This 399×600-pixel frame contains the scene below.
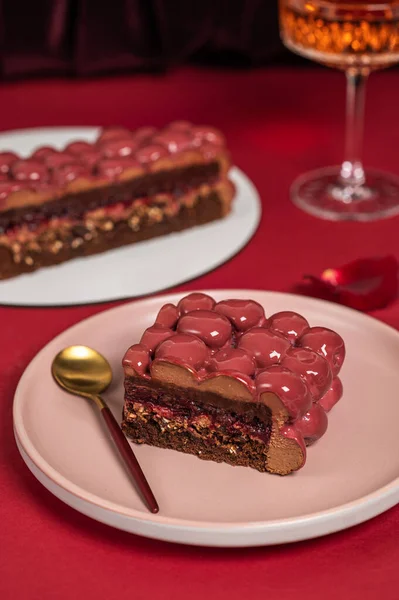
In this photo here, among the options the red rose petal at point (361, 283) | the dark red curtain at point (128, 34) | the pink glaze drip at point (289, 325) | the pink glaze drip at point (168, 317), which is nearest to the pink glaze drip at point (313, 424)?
the pink glaze drip at point (289, 325)

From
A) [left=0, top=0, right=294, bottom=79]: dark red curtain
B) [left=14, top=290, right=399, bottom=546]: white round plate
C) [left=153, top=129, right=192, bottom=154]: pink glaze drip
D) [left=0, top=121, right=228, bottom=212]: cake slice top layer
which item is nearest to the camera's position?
[left=14, top=290, right=399, bottom=546]: white round plate

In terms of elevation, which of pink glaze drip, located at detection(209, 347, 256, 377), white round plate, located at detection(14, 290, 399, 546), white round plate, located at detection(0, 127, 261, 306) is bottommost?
white round plate, located at detection(0, 127, 261, 306)

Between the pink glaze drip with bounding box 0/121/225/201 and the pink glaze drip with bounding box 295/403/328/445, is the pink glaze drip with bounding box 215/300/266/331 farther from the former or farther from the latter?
the pink glaze drip with bounding box 0/121/225/201

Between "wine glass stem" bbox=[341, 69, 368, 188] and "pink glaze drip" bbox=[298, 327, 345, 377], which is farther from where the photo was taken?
"wine glass stem" bbox=[341, 69, 368, 188]

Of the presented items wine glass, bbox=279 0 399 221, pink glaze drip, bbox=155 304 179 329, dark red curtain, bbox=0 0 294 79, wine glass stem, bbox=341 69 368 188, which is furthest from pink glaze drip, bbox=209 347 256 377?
dark red curtain, bbox=0 0 294 79

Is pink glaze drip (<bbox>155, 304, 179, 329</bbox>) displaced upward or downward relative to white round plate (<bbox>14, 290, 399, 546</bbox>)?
upward

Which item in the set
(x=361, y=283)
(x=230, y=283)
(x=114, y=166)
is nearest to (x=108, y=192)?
(x=114, y=166)

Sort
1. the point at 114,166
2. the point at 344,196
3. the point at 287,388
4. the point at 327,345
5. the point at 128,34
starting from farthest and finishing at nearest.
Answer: the point at 128,34 < the point at 344,196 < the point at 114,166 < the point at 327,345 < the point at 287,388

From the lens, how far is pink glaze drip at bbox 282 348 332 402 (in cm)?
112

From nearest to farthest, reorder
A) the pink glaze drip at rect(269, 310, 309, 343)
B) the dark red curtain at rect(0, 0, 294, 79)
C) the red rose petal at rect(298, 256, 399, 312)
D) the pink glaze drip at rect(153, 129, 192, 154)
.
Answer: the pink glaze drip at rect(269, 310, 309, 343), the red rose petal at rect(298, 256, 399, 312), the pink glaze drip at rect(153, 129, 192, 154), the dark red curtain at rect(0, 0, 294, 79)

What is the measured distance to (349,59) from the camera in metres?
1.66

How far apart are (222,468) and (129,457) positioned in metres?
0.11

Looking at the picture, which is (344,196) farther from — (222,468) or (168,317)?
(222,468)

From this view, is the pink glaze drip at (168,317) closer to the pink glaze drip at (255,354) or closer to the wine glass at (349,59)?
the pink glaze drip at (255,354)
